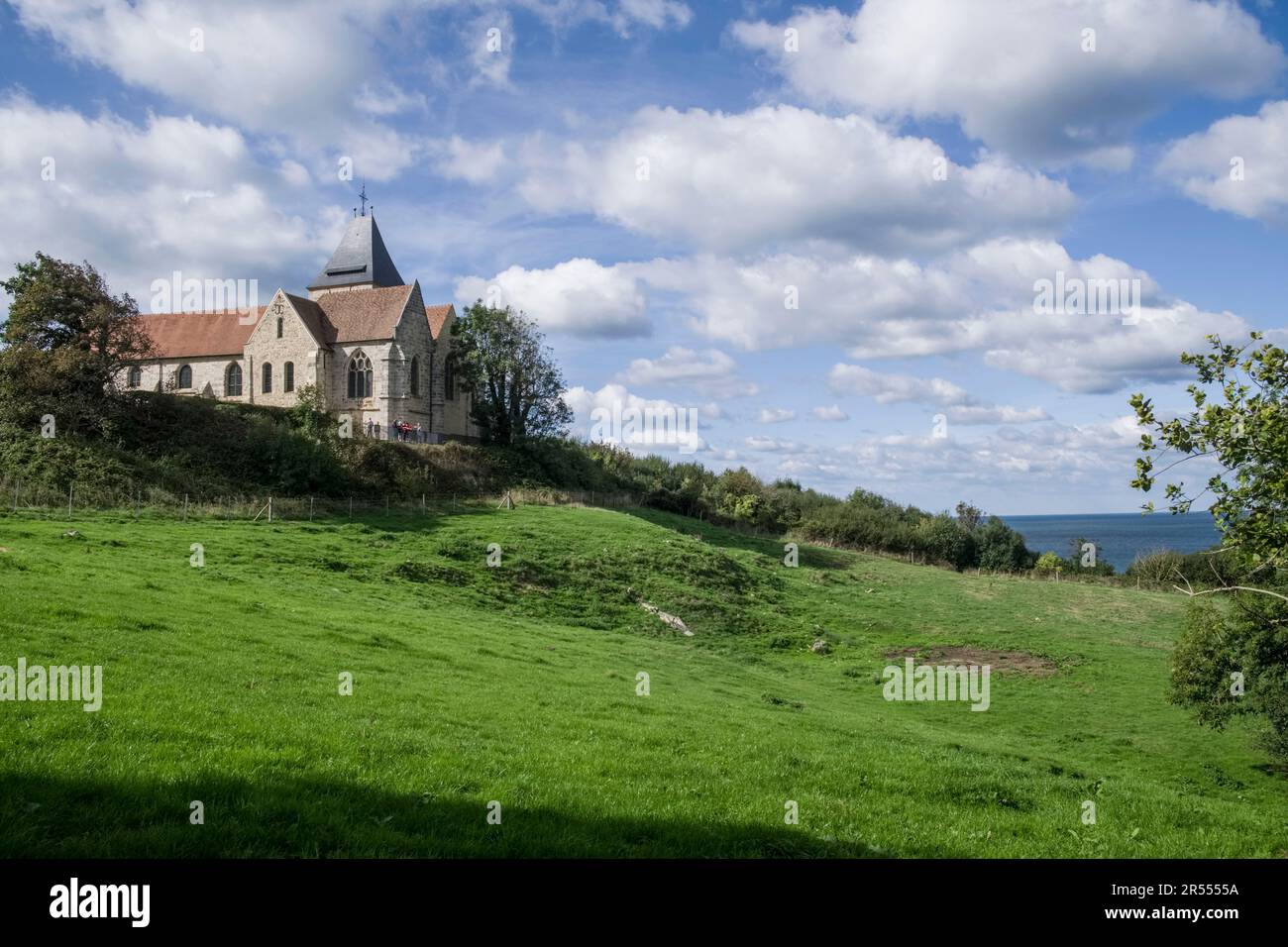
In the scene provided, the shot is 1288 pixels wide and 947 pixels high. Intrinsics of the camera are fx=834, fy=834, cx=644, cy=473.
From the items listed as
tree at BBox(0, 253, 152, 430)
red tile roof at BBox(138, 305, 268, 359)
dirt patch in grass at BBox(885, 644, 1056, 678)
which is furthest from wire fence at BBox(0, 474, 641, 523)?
dirt patch in grass at BBox(885, 644, 1056, 678)

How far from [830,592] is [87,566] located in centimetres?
3392

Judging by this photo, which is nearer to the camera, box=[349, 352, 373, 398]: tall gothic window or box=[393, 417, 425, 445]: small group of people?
box=[393, 417, 425, 445]: small group of people

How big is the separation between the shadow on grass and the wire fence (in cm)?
3129

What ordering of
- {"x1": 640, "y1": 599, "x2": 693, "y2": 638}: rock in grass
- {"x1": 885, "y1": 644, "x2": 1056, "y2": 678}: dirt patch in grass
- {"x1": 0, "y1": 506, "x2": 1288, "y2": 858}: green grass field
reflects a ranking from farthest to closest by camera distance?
{"x1": 640, "y1": 599, "x2": 693, "y2": 638}: rock in grass, {"x1": 885, "y1": 644, "x2": 1056, "y2": 678}: dirt patch in grass, {"x1": 0, "y1": 506, "x2": 1288, "y2": 858}: green grass field

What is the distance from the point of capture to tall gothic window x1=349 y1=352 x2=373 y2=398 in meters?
64.8

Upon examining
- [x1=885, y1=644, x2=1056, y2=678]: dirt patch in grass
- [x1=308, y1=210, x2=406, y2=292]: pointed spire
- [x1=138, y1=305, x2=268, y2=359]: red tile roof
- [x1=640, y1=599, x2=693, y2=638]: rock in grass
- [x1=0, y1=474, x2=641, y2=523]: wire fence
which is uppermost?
[x1=308, y1=210, x2=406, y2=292]: pointed spire

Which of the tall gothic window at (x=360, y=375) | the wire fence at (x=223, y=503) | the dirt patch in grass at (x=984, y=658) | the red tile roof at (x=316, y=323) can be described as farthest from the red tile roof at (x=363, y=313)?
the dirt patch in grass at (x=984, y=658)

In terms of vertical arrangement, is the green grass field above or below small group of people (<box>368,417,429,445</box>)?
below

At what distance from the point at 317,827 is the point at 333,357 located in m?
63.0

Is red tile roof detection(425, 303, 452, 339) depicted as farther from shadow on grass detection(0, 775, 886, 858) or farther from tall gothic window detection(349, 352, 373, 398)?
shadow on grass detection(0, 775, 886, 858)

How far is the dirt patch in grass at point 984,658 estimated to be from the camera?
105 feet

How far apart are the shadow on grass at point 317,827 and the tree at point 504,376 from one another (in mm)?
59382

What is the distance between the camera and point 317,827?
300 inches

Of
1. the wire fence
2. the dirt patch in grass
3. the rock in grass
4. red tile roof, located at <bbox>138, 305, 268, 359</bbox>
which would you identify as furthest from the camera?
red tile roof, located at <bbox>138, 305, 268, 359</bbox>
